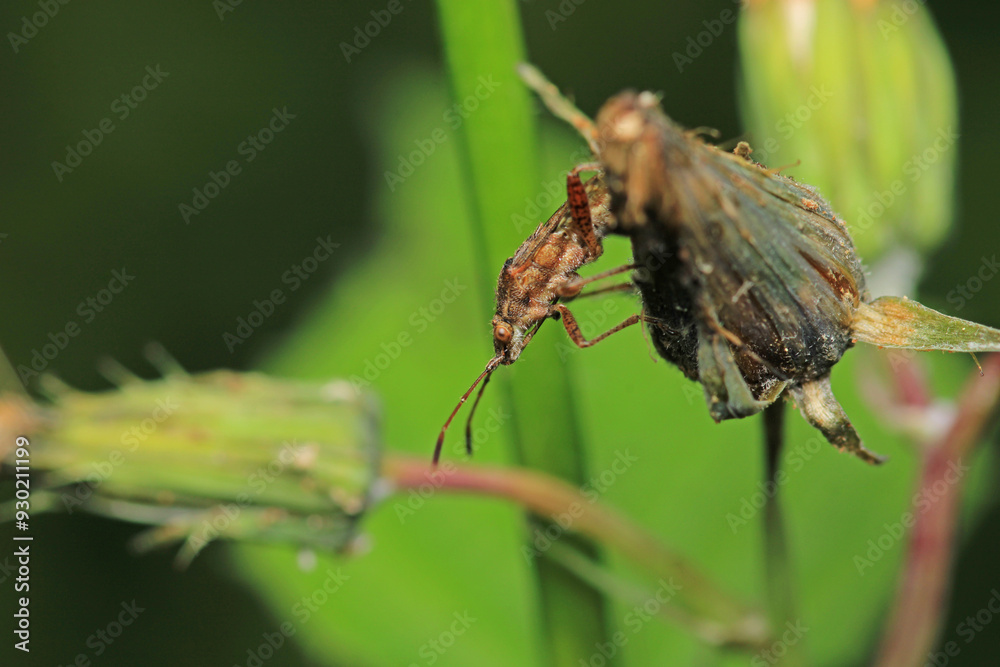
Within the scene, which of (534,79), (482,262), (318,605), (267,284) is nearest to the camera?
(534,79)

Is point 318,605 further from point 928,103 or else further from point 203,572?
point 928,103

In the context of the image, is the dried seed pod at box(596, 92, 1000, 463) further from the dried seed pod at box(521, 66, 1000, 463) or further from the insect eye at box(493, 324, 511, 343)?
the insect eye at box(493, 324, 511, 343)

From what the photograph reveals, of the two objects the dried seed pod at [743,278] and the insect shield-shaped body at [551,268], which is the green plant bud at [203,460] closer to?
the insect shield-shaped body at [551,268]

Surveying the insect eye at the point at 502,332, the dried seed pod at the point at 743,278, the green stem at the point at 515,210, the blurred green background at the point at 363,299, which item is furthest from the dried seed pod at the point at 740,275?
the blurred green background at the point at 363,299

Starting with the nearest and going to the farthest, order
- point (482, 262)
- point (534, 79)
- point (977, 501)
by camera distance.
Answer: point (534, 79) → point (482, 262) → point (977, 501)

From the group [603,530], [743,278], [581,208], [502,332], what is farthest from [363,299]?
[743,278]

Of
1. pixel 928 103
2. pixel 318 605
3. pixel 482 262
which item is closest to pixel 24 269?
pixel 318 605
